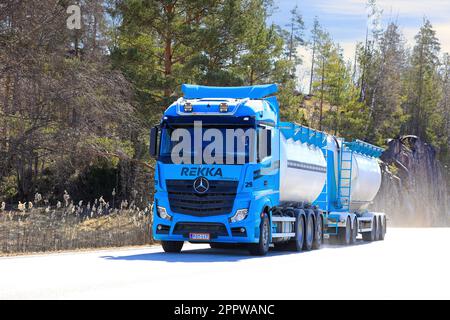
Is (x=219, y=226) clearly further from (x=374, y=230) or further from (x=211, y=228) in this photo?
(x=374, y=230)

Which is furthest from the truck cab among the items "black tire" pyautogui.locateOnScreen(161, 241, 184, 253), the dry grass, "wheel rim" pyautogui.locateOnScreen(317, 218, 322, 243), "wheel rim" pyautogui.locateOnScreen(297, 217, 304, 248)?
"wheel rim" pyautogui.locateOnScreen(317, 218, 322, 243)

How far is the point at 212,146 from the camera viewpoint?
1959 cm

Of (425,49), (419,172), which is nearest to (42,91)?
(419,172)

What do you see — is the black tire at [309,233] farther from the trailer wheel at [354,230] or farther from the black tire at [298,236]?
the trailer wheel at [354,230]

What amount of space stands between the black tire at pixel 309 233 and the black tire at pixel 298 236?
0.16 meters

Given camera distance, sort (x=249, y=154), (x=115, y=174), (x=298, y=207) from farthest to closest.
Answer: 1. (x=115, y=174)
2. (x=298, y=207)
3. (x=249, y=154)

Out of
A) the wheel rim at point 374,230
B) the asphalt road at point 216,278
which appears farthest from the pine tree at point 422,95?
the asphalt road at point 216,278

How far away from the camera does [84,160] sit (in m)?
29.5

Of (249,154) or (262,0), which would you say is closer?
(249,154)

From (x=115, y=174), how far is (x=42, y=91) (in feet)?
51.4

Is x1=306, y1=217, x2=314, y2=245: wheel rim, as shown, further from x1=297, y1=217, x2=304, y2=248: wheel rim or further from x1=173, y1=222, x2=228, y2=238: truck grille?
x1=173, y1=222, x2=228, y2=238: truck grille

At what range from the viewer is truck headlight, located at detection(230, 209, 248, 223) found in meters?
19.3
